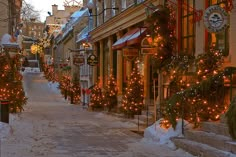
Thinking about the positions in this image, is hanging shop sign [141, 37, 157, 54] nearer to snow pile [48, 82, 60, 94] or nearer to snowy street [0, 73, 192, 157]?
snowy street [0, 73, 192, 157]

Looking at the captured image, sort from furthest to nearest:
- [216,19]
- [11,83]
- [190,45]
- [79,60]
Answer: [79,60]
[11,83]
[190,45]
[216,19]

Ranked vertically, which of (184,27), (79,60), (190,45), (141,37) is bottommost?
(79,60)

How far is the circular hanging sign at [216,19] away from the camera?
37.7 ft

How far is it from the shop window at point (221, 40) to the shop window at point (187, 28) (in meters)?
1.45

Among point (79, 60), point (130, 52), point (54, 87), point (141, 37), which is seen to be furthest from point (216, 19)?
point (54, 87)

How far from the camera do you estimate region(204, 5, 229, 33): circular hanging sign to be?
1149cm

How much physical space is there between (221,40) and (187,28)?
298 cm

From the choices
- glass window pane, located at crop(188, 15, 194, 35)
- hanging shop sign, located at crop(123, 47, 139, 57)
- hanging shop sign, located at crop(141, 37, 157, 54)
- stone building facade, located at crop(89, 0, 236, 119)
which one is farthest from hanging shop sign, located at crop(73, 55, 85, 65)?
glass window pane, located at crop(188, 15, 194, 35)

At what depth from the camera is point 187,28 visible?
1631 centimetres

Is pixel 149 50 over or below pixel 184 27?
below

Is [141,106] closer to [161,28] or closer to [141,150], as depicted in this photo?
[161,28]

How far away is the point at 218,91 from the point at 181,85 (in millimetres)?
2668

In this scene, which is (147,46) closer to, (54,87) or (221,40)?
(221,40)

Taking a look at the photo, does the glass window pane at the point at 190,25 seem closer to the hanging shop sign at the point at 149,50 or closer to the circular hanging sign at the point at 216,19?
the hanging shop sign at the point at 149,50
